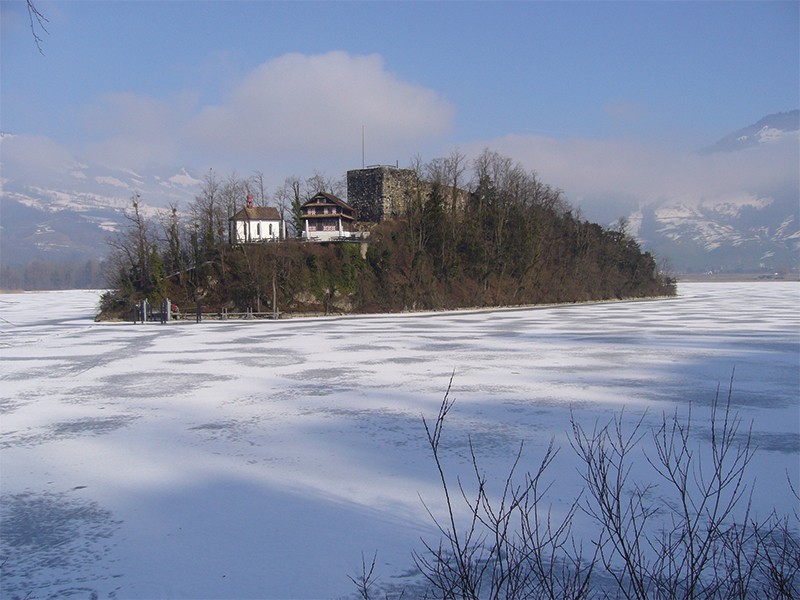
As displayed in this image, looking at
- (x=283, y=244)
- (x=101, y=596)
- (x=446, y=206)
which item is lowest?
(x=101, y=596)

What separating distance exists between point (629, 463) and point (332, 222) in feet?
136

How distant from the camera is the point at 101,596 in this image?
4.64 metres

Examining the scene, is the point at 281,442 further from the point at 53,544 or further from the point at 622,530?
the point at 622,530

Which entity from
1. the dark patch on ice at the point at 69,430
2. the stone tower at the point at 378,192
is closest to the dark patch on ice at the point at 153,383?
the dark patch on ice at the point at 69,430

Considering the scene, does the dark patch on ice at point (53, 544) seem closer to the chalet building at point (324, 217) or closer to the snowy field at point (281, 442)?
the snowy field at point (281, 442)

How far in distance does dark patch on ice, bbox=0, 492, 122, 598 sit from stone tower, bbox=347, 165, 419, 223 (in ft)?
153

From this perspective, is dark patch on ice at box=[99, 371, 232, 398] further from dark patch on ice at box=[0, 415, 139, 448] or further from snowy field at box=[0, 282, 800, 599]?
dark patch on ice at box=[0, 415, 139, 448]

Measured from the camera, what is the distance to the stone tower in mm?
52656

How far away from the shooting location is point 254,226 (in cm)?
4619

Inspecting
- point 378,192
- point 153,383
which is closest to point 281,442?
point 153,383

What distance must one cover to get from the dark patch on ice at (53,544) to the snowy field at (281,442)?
2 cm

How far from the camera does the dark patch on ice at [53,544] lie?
15.8ft

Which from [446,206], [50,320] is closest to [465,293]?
[446,206]

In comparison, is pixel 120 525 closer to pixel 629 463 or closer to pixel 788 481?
pixel 629 463
